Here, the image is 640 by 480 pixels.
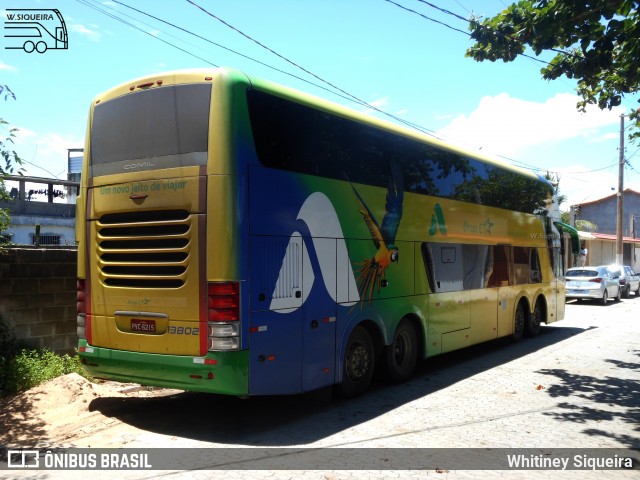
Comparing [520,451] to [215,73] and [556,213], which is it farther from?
[556,213]

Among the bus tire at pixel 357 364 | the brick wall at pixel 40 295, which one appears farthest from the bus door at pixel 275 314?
the brick wall at pixel 40 295

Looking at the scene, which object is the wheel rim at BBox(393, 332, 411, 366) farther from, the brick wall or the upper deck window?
the brick wall

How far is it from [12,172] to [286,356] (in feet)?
14.9

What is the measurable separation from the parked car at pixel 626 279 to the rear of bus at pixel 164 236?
2713cm

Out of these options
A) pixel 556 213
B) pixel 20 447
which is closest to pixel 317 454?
pixel 20 447

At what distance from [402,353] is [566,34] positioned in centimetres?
559

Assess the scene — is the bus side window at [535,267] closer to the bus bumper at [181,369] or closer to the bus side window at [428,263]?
the bus side window at [428,263]

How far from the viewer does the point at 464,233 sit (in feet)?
35.6

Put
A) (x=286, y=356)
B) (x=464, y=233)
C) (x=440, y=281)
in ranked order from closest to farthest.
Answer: (x=286, y=356)
(x=440, y=281)
(x=464, y=233)

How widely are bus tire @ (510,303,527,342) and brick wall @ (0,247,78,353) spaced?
9.81 meters

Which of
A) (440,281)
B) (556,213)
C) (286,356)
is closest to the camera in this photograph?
(286,356)

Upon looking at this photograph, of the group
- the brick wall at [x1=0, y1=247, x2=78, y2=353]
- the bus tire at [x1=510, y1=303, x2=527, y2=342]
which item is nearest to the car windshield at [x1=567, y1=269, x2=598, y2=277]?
the bus tire at [x1=510, y1=303, x2=527, y2=342]

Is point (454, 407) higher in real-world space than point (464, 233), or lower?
lower

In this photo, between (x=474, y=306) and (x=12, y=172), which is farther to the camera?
(x=474, y=306)
